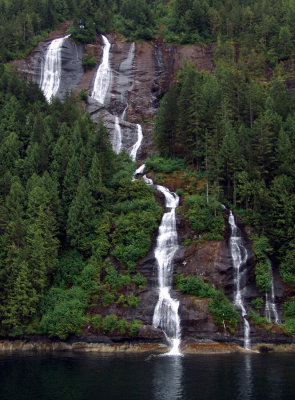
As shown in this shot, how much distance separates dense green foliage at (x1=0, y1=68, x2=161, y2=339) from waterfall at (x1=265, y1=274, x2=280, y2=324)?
15.5 meters

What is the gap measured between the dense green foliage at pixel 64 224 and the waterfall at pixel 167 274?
1.85m

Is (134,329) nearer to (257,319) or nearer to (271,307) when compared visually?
(257,319)

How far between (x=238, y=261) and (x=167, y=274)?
29.9ft

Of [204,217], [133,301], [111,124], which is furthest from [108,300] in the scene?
[111,124]

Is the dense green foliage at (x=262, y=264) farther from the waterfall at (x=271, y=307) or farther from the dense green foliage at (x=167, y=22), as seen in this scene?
the dense green foliage at (x=167, y=22)

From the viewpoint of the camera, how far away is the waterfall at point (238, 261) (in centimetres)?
4929

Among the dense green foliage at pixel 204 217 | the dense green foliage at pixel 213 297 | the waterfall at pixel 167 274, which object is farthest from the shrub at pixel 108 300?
the dense green foliage at pixel 204 217

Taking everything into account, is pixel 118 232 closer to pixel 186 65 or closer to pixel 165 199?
pixel 165 199

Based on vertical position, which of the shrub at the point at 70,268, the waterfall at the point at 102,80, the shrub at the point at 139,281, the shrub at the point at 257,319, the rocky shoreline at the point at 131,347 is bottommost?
the rocky shoreline at the point at 131,347

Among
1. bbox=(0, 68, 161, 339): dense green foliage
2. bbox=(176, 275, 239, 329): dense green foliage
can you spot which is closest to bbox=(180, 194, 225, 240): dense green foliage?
bbox=(0, 68, 161, 339): dense green foliage

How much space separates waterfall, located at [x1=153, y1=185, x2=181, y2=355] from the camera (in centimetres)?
4878

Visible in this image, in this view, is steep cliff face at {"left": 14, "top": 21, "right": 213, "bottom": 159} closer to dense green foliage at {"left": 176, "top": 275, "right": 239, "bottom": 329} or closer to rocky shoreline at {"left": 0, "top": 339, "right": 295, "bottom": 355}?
dense green foliage at {"left": 176, "top": 275, "right": 239, "bottom": 329}

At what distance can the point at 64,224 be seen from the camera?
198 ft

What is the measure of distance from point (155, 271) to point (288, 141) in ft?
89.2
